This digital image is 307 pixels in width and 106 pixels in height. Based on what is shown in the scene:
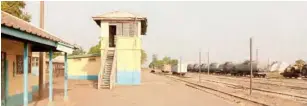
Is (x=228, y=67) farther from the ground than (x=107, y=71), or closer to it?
closer to it

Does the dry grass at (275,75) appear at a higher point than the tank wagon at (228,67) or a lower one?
lower

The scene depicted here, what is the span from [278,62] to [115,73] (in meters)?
→ 40.6

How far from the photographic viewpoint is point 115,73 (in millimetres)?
32125

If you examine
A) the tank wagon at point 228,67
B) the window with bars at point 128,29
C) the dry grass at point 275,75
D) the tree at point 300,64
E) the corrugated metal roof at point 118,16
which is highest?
the corrugated metal roof at point 118,16

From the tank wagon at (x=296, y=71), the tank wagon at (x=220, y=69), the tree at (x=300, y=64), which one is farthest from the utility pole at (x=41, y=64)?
the tank wagon at (x=220, y=69)

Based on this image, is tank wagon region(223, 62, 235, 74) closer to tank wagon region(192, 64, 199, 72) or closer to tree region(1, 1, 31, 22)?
tank wagon region(192, 64, 199, 72)

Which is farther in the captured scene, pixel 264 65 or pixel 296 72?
pixel 264 65

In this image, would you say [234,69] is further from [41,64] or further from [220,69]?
[41,64]

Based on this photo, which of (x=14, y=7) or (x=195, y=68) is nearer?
(x=14, y=7)

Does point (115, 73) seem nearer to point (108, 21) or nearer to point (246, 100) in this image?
point (108, 21)

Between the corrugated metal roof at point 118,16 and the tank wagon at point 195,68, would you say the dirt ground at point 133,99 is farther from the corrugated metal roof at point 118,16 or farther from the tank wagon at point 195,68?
the tank wagon at point 195,68

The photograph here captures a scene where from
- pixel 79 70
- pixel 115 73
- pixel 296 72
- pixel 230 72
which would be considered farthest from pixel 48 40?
pixel 230 72

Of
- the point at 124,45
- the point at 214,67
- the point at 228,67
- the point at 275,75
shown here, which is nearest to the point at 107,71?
the point at 124,45

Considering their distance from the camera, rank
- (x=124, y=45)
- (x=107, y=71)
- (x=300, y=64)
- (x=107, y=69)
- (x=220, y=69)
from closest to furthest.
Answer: (x=107, y=71) < (x=107, y=69) < (x=124, y=45) < (x=300, y=64) < (x=220, y=69)
